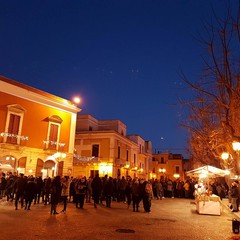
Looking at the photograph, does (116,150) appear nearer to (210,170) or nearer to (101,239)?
(210,170)

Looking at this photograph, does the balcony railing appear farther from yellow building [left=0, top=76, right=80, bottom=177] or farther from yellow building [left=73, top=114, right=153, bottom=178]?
yellow building [left=73, top=114, right=153, bottom=178]

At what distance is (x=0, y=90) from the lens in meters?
23.7

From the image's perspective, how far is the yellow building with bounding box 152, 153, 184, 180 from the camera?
6762 cm

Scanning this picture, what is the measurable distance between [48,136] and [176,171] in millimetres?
46365

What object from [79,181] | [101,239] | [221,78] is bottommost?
[101,239]

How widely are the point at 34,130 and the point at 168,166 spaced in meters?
47.5

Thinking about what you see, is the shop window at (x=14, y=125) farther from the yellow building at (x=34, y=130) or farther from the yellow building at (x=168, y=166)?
the yellow building at (x=168, y=166)

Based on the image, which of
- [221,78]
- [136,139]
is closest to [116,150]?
[136,139]

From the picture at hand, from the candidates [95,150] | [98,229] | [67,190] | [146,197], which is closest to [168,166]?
[95,150]

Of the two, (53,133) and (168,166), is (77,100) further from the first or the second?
(168,166)

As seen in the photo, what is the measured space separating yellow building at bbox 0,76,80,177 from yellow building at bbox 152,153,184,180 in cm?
4158

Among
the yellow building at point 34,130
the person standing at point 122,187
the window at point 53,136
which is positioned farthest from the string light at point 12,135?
the person standing at point 122,187

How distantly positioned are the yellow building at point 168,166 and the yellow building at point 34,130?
41.6m

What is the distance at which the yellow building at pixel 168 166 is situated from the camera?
67625 millimetres
